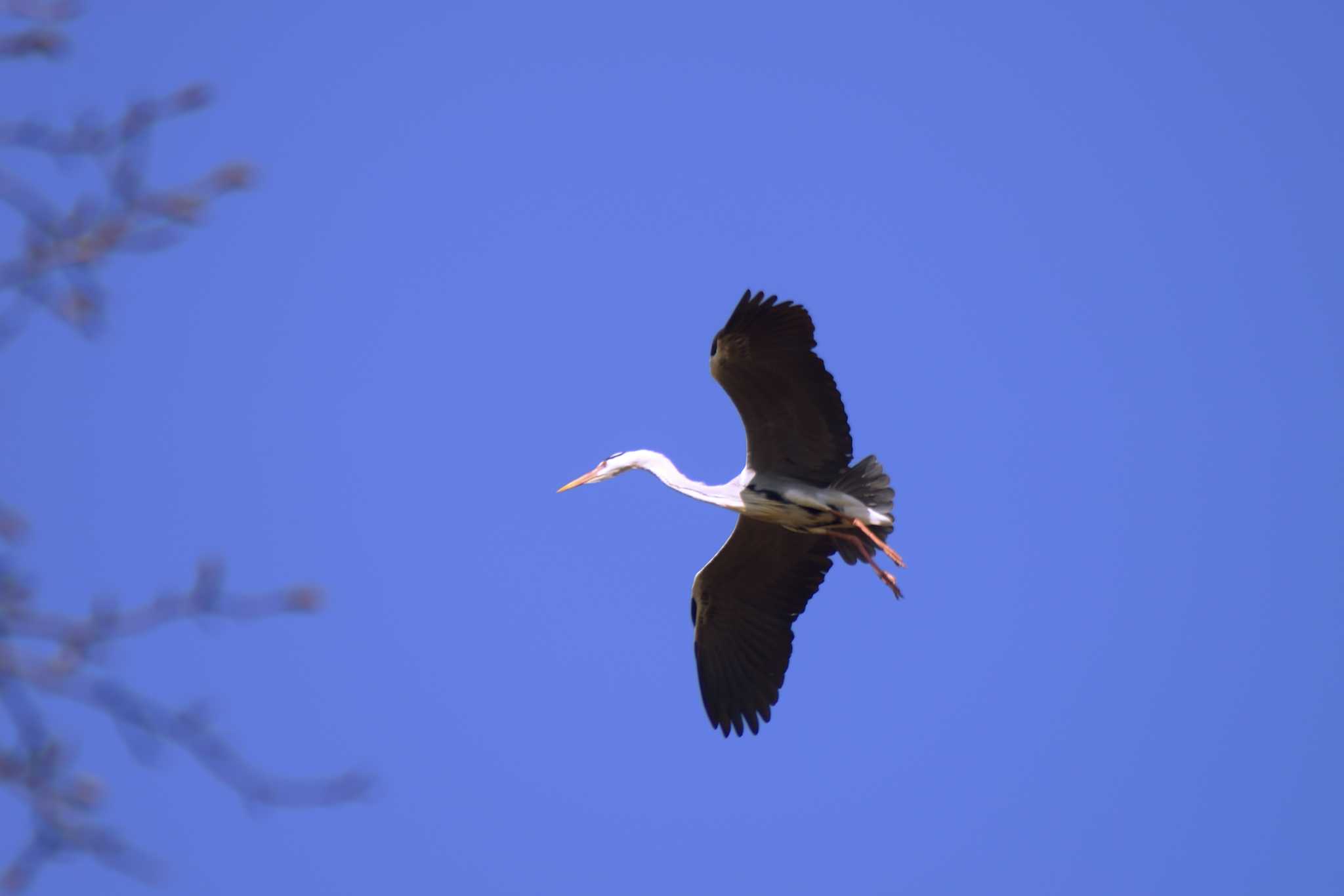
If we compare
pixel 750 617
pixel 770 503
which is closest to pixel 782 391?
pixel 770 503

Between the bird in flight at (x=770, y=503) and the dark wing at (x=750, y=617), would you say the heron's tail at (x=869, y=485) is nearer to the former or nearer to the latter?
the bird in flight at (x=770, y=503)

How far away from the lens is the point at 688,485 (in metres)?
10.7

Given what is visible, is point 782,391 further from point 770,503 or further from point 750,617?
point 750,617

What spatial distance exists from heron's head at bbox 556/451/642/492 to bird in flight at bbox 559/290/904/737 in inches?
0.4

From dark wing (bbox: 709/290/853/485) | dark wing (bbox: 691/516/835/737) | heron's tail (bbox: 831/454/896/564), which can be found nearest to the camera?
dark wing (bbox: 709/290/853/485)

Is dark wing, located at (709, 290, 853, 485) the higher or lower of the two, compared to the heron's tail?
higher

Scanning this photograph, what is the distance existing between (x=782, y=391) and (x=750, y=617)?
208 cm

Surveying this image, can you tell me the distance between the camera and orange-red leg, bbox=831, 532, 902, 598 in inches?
398

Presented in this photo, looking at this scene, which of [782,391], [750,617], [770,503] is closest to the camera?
[782,391]

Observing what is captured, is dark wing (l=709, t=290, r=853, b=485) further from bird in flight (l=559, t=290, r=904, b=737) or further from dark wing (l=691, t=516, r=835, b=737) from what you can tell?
dark wing (l=691, t=516, r=835, b=737)

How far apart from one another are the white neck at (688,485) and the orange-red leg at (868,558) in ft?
2.60

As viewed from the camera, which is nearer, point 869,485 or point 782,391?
point 782,391

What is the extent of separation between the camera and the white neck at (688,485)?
34.0 ft

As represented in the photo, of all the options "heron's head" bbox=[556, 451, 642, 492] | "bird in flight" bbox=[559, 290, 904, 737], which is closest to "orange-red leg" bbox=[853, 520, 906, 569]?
"bird in flight" bbox=[559, 290, 904, 737]
